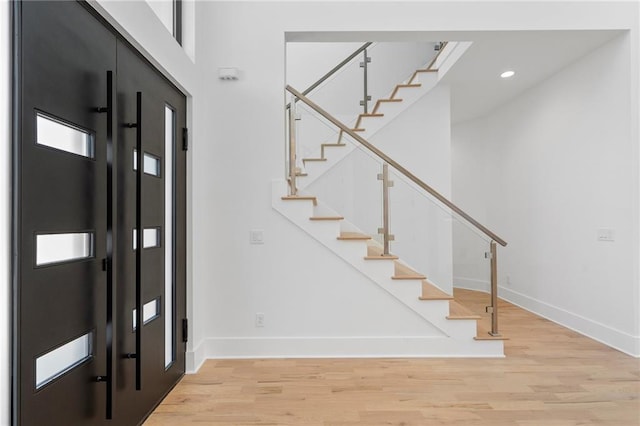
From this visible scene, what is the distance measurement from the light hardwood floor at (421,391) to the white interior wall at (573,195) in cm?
63

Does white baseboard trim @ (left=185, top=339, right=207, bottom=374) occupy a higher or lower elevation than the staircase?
lower

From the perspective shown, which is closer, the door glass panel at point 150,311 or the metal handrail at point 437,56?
the door glass panel at point 150,311

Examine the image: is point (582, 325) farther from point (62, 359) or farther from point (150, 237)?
point (62, 359)

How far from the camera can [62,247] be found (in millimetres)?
1660

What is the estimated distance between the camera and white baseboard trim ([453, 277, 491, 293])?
3809mm

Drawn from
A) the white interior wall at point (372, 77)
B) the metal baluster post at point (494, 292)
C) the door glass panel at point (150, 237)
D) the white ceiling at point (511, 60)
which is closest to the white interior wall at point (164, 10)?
the door glass panel at point (150, 237)

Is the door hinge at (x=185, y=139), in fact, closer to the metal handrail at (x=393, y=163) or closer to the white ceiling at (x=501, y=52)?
the metal handrail at (x=393, y=163)

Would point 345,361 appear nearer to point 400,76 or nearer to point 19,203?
point 19,203

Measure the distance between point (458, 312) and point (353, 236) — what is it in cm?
116

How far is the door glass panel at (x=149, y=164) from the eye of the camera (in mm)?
2346

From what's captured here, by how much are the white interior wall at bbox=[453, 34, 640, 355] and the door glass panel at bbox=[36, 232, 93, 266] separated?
3.24 meters

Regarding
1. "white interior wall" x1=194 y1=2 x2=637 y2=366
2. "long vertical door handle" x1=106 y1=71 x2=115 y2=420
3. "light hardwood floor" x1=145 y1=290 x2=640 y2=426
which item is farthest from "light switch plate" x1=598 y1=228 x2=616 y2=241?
"long vertical door handle" x1=106 y1=71 x2=115 y2=420

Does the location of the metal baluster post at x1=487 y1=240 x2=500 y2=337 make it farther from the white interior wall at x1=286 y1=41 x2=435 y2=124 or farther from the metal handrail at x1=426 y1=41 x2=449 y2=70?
the metal handrail at x1=426 y1=41 x2=449 y2=70

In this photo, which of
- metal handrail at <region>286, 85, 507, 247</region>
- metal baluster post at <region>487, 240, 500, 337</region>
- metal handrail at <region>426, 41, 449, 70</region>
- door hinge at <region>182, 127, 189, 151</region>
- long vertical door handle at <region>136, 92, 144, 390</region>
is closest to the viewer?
long vertical door handle at <region>136, 92, 144, 390</region>
